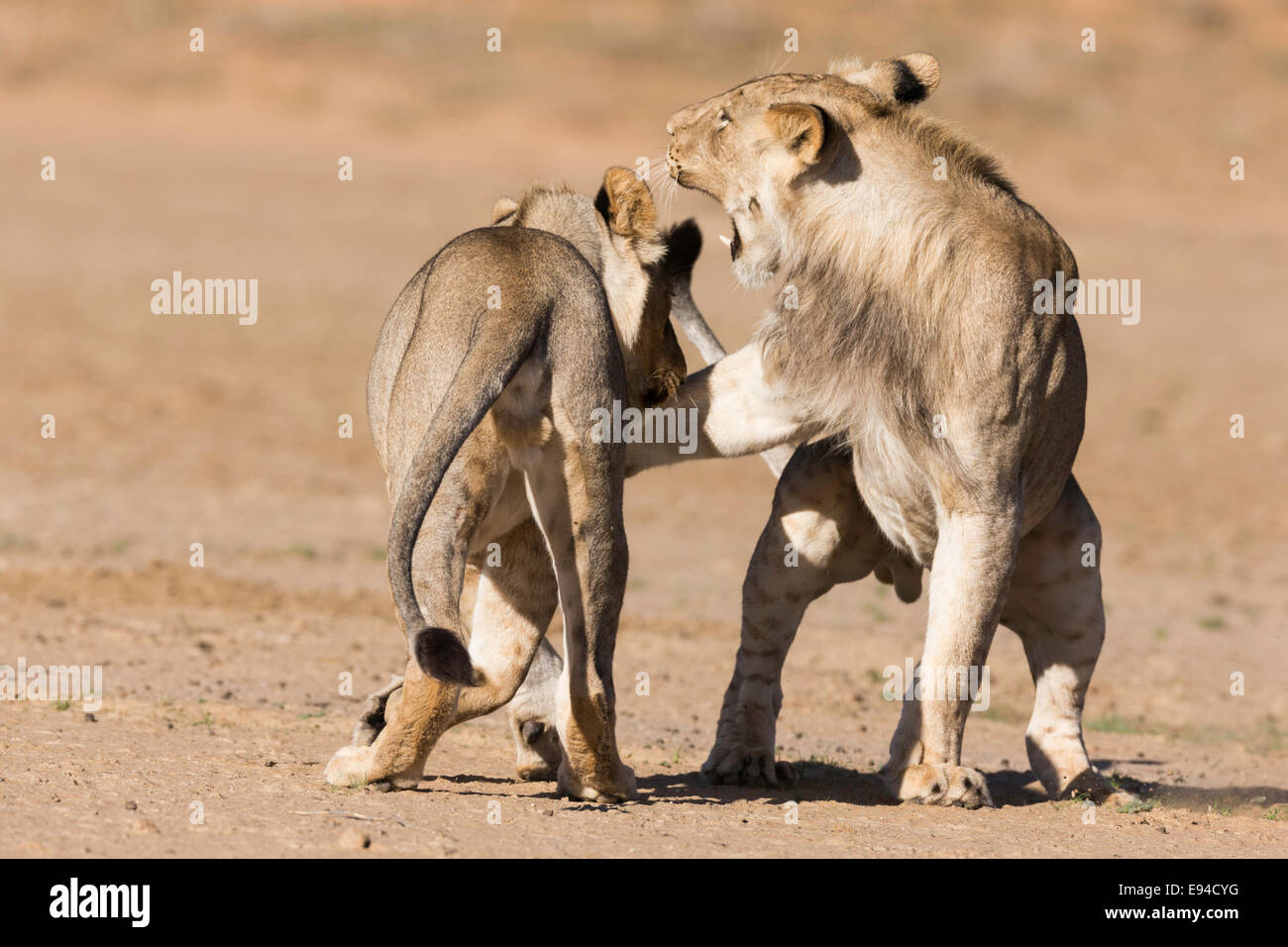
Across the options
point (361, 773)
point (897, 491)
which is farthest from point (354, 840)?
point (897, 491)

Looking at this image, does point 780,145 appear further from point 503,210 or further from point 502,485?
point 502,485

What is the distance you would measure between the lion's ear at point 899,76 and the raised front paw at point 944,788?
2.41 metres

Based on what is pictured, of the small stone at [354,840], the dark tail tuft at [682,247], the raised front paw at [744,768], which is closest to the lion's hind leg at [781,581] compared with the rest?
the raised front paw at [744,768]

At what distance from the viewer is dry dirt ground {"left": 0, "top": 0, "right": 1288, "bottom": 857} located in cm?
583

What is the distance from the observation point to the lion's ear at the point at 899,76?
6.39m

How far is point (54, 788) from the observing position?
17.5 ft

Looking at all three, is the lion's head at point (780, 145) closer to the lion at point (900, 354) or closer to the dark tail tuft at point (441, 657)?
the lion at point (900, 354)

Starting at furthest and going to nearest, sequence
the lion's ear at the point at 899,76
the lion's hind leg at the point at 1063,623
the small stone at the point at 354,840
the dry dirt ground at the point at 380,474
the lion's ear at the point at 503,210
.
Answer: the lion's hind leg at the point at 1063,623 → the lion's ear at the point at 503,210 → the lion's ear at the point at 899,76 → the dry dirt ground at the point at 380,474 → the small stone at the point at 354,840

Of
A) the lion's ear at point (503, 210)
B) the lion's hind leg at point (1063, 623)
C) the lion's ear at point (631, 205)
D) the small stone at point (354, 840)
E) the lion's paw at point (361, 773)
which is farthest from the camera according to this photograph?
the lion's hind leg at point (1063, 623)

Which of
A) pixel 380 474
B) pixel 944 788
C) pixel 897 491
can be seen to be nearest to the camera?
pixel 944 788

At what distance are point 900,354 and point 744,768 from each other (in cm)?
173

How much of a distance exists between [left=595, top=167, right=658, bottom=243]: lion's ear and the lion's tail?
43.7 inches

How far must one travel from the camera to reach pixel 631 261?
20.5ft

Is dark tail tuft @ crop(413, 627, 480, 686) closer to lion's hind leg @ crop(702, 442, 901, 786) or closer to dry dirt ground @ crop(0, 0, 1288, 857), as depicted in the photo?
dry dirt ground @ crop(0, 0, 1288, 857)
